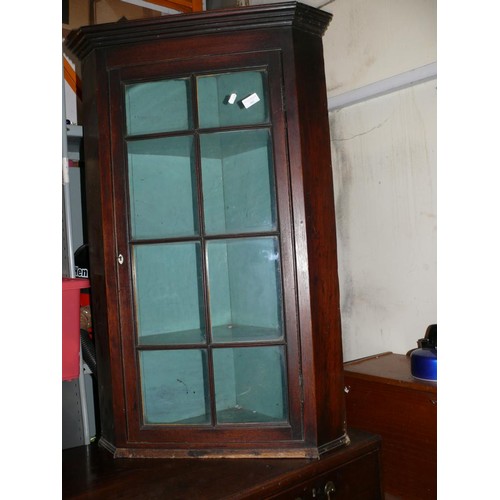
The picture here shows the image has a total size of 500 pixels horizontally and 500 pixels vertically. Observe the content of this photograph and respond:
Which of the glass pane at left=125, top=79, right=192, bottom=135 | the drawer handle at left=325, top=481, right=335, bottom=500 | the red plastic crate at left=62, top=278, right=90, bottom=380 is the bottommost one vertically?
the drawer handle at left=325, top=481, right=335, bottom=500

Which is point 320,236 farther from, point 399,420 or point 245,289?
point 399,420

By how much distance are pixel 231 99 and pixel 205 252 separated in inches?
19.0

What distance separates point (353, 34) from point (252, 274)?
1.30 metres

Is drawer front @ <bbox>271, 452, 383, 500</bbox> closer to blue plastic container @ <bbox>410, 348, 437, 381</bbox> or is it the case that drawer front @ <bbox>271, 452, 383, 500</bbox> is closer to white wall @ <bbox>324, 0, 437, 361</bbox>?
blue plastic container @ <bbox>410, 348, 437, 381</bbox>

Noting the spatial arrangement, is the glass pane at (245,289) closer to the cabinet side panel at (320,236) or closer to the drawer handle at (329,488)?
the cabinet side panel at (320,236)

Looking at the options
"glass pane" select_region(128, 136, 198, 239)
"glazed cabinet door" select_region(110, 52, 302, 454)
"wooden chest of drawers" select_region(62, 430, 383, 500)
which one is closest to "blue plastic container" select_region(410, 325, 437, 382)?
"wooden chest of drawers" select_region(62, 430, 383, 500)

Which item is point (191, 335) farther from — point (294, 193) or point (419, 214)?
point (419, 214)

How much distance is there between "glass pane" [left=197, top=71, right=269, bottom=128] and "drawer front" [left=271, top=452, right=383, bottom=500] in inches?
42.5

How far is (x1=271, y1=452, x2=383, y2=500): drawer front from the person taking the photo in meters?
1.51

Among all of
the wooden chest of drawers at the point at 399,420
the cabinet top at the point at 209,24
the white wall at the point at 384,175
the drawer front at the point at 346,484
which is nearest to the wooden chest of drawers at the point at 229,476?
the drawer front at the point at 346,484

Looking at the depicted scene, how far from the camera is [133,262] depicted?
167 centimetres

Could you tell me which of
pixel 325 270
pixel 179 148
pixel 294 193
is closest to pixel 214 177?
pixel 179 148

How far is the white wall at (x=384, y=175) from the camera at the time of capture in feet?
6.95
